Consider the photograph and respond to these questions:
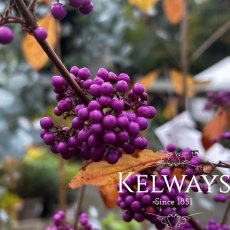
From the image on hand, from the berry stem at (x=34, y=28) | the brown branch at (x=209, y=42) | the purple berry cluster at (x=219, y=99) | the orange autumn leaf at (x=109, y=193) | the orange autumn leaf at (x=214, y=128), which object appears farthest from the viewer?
the brown branch at (x=209, y=42)

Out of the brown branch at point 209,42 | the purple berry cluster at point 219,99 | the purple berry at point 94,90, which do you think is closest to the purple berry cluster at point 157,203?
the purple berry at point 94,90

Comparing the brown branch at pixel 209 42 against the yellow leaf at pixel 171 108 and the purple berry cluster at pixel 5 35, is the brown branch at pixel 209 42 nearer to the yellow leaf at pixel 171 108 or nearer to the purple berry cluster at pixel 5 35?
the yellow leaf at pixel 171 108

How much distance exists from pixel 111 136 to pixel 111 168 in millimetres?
85

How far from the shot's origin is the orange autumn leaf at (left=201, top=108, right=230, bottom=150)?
599 millimetres

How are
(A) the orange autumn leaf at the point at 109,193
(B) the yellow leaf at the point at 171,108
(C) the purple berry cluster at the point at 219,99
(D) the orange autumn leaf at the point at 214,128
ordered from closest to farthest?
(A) the orange autumn leaf at the point at 109,193, (D) the orange autumn leaf at the point at 214,128, (C) the purple berry cluster at the point at 219,99, (B) the yellow leaf at the point at 171,108

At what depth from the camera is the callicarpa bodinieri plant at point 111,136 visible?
29 centimetres

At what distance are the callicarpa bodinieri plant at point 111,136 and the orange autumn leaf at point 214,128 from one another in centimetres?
18

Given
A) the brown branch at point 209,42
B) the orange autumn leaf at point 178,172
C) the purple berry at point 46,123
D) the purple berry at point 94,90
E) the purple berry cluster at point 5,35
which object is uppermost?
the brown branch at point 209,42

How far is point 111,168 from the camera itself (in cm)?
37

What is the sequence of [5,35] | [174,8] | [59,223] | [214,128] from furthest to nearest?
[174,8], [214,128], [59,223], [5,35]

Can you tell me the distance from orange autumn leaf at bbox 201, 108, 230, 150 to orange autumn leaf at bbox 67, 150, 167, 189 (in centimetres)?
23

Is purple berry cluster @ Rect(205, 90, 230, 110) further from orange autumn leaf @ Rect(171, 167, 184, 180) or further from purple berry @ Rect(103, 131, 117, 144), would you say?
purple berry @ Rect(103, 131, 117, 144)

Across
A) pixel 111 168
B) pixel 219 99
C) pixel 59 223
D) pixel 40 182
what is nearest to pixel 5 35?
pixel 111 168

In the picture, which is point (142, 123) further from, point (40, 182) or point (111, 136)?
point (40, 182)
